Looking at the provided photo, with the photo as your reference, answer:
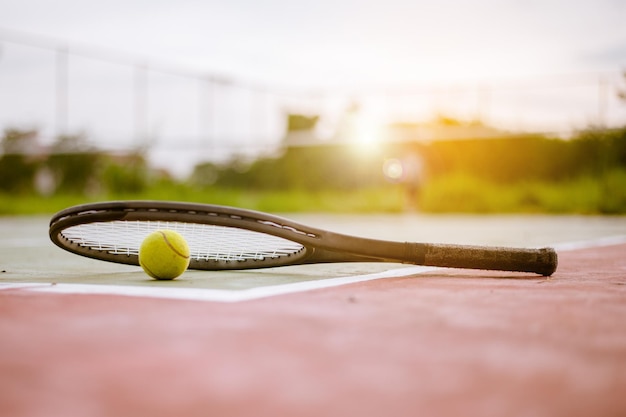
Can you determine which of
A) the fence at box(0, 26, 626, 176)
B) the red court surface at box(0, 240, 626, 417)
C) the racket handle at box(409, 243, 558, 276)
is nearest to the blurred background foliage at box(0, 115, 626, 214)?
the fence at box(0, 26, 626, 176)

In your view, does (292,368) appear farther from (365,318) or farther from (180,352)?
(365,318)

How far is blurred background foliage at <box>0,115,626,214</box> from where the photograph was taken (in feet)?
43.3

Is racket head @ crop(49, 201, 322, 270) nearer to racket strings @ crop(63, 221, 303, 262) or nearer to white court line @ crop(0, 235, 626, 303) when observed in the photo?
racket strings @ crop(63, 221, 303, 262)

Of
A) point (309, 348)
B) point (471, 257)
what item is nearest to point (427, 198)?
point (471, 257)

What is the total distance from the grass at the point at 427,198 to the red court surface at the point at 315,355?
11109 mm

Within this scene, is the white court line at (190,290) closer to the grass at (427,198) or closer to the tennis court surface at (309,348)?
the tennis court surface at (309,348)

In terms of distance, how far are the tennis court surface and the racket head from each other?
242mm

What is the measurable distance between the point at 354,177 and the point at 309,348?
15.0 m

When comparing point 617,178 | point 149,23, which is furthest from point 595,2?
point 149,23

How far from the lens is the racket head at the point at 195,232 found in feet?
10.5

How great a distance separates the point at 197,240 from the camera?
11.0ft

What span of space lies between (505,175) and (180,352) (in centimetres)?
1404

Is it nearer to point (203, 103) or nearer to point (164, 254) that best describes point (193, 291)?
point (164, 254)

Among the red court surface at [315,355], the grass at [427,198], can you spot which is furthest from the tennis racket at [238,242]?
the grass at [427,198]
